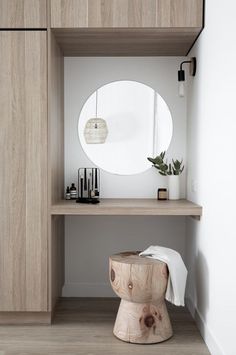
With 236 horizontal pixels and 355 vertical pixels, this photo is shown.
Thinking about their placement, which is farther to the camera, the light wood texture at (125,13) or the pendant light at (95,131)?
the pendant light at (95,131)

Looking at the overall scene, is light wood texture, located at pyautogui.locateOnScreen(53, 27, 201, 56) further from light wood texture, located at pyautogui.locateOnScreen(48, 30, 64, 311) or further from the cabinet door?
the cabinet door

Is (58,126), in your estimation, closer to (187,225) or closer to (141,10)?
(141,10)

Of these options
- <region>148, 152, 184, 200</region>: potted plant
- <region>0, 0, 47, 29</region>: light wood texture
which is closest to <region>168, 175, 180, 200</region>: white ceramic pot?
<region>148, 152, 184, 200</region>: potted plant

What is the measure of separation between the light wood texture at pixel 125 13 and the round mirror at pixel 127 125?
31.4 inches

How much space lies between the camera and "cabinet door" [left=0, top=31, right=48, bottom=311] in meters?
3.26

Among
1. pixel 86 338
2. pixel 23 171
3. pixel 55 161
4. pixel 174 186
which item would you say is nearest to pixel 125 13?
pixel 55 161

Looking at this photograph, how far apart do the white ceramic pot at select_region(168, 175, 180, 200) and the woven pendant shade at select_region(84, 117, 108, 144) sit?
63 centimetres

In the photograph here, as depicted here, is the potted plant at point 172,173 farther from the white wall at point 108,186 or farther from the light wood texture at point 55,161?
the light wood texture at point 55,161

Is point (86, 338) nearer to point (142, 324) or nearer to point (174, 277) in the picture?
point (142, 324)

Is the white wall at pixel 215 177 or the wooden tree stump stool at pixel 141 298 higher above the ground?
the white wall at pixel 215 177

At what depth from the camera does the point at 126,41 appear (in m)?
3.52

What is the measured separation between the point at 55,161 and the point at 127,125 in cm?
78

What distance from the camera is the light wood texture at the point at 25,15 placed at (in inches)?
128

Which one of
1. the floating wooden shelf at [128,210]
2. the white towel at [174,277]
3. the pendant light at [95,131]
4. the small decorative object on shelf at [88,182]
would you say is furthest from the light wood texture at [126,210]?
the pendant light at [95,131]
